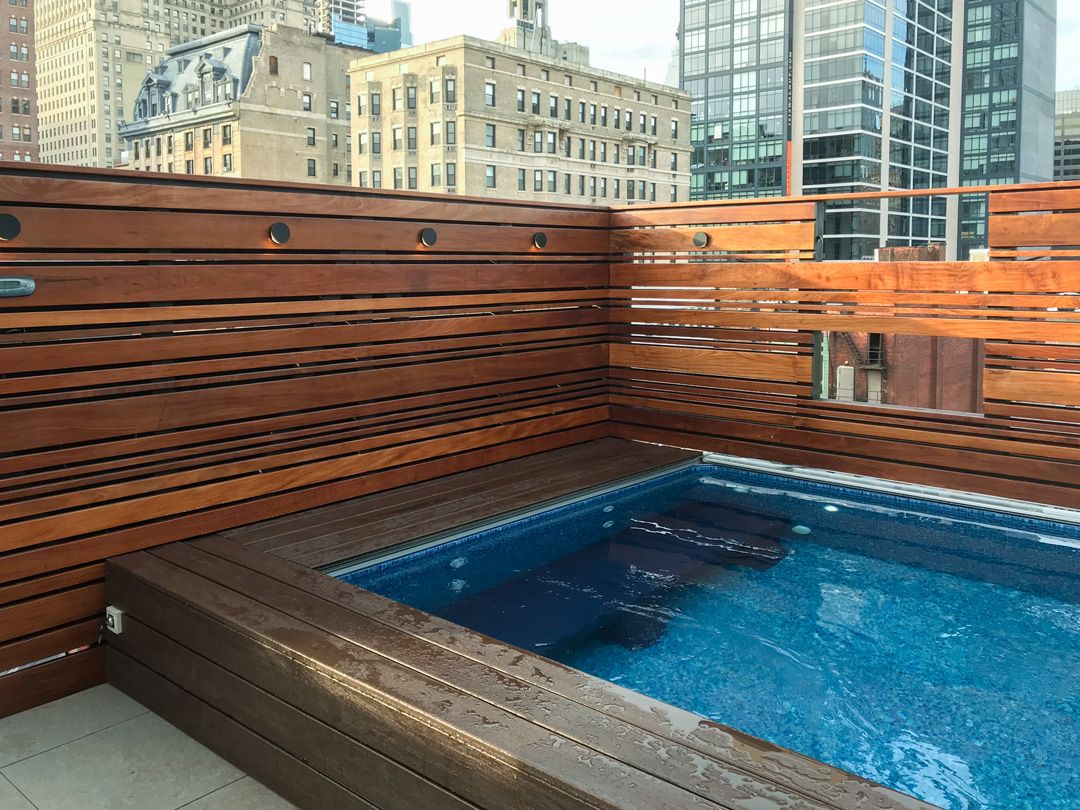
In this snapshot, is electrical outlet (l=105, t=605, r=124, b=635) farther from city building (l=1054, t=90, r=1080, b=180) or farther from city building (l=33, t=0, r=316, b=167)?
city building (l=1054, t=90, r=1080, b=180)

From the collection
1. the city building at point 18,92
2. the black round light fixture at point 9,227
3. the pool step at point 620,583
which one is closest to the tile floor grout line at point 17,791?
the pool step at point 620,583

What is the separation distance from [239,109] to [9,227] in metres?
46.6

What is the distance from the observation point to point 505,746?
1.81 metres

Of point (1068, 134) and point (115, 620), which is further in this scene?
point (1068, 134)

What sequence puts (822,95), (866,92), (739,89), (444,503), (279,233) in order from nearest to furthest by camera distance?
(279,233) → (444,503) → (866,92) → (822,95) → (739,89)

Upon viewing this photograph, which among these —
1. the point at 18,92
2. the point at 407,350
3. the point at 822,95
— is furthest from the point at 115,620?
the point at 822,95

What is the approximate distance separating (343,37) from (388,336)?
5394 centimetres

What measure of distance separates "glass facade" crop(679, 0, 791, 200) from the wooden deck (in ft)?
Answer: 142

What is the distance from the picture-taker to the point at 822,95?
131 ft

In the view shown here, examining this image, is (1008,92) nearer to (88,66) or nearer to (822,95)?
(822,95)

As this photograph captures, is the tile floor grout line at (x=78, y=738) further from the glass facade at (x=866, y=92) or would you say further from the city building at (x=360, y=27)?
the city building at (x=360, y=27)

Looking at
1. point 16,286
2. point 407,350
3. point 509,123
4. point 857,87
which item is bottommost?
point 407,350

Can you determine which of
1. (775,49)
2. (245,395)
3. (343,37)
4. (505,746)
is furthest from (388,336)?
(343,37)

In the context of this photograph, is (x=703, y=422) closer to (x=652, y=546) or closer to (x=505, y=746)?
(x=652, y=546)
